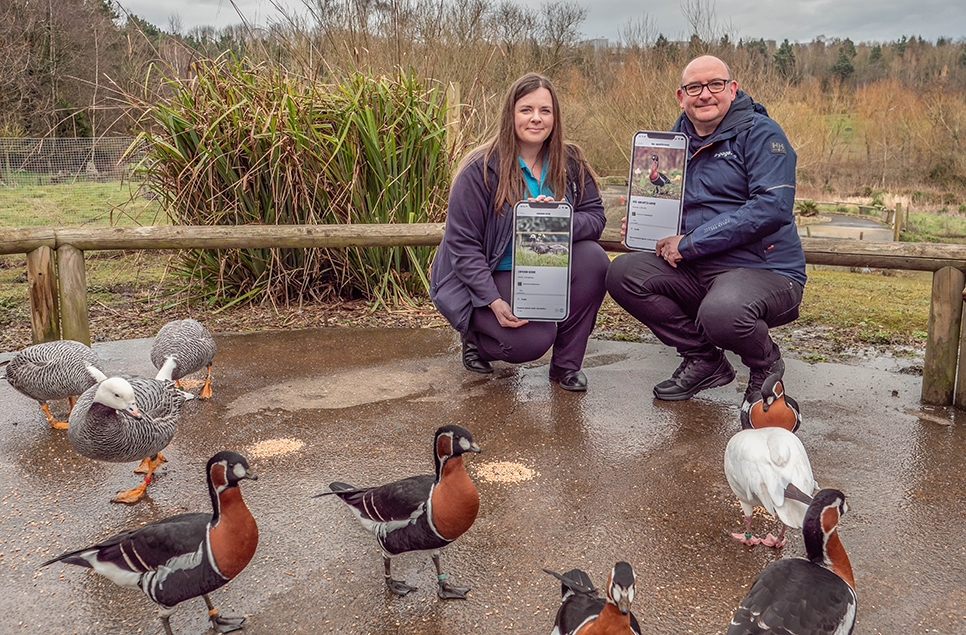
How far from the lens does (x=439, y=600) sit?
250 centimetres

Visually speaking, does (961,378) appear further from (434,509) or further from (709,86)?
(434,509)

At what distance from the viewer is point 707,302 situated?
386 cm

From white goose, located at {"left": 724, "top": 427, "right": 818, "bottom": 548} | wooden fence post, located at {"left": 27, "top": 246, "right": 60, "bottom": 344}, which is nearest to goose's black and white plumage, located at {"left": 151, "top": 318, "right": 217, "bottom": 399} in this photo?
wooden fence post, located at {"left": 27, "top": 246, "right": 60, "bottom": 344}

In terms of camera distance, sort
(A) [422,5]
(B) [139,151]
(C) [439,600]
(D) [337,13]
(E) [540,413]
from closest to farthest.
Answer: (C) [439,600], (E) [540,413], (B) [139,151], (D) [337,13], (A) [422,5]

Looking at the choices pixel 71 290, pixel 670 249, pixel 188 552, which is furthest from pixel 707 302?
pixel 71 290

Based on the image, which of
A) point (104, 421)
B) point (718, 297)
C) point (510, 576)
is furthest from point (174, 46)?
point (510, 576)

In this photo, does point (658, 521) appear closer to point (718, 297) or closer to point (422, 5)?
point (718, 297)

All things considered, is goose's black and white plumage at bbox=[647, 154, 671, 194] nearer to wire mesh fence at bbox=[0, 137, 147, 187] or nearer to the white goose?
the white goose

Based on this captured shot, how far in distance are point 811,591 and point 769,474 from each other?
66cm

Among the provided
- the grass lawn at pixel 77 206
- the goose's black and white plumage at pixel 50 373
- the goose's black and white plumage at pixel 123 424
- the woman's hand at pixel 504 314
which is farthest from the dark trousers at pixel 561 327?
the grass lawn at pixel 77 206

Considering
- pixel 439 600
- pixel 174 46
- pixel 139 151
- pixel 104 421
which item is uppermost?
pixel 174 46

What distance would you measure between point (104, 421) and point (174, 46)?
4480 mm

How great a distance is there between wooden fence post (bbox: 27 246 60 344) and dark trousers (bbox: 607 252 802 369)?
342cm

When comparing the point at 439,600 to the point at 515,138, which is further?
the point at 515,138
